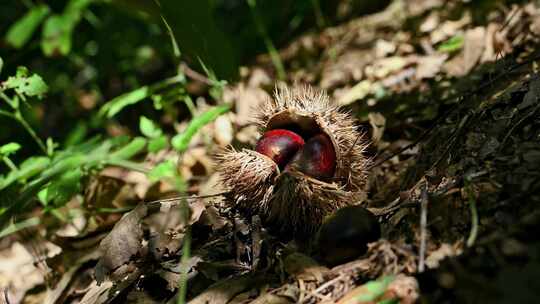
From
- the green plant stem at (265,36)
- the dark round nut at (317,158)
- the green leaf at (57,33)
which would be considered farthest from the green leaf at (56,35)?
the green plant stem at (265,36)

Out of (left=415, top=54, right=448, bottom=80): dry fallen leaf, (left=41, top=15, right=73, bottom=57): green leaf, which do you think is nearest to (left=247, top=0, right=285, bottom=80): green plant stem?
(left=415, top=54, right=448, bottom=80): dry fallen leaf

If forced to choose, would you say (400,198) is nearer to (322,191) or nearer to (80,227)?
(322,191)

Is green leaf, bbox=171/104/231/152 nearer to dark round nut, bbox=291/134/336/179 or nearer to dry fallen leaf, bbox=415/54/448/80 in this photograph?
dark round nut, bbox=291/134/336/179

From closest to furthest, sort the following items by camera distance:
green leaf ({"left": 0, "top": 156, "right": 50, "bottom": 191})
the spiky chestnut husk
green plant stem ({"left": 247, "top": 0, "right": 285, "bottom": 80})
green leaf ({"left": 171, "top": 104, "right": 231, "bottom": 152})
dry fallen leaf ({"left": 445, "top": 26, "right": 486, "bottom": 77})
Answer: the spiky chestnut husk
green leaf ({"left": 171, "top": 104, "right": 231, "bottom": 152})
green leaf ({"left": 0, "top": 156, "right": 50, "bottom": 191})
dry fallen leaf ({"left": 445, "top": 26, "right": 486, "bottom": 77})
green plant stem ({"left": 247, "top": 0, "right": 285, "bottom": 80})

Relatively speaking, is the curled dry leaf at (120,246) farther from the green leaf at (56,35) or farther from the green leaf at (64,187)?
the green leaf at (56,35)

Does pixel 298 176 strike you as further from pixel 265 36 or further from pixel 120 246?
pixel 265 36

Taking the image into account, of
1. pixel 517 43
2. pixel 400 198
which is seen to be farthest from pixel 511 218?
pixel 517 43
